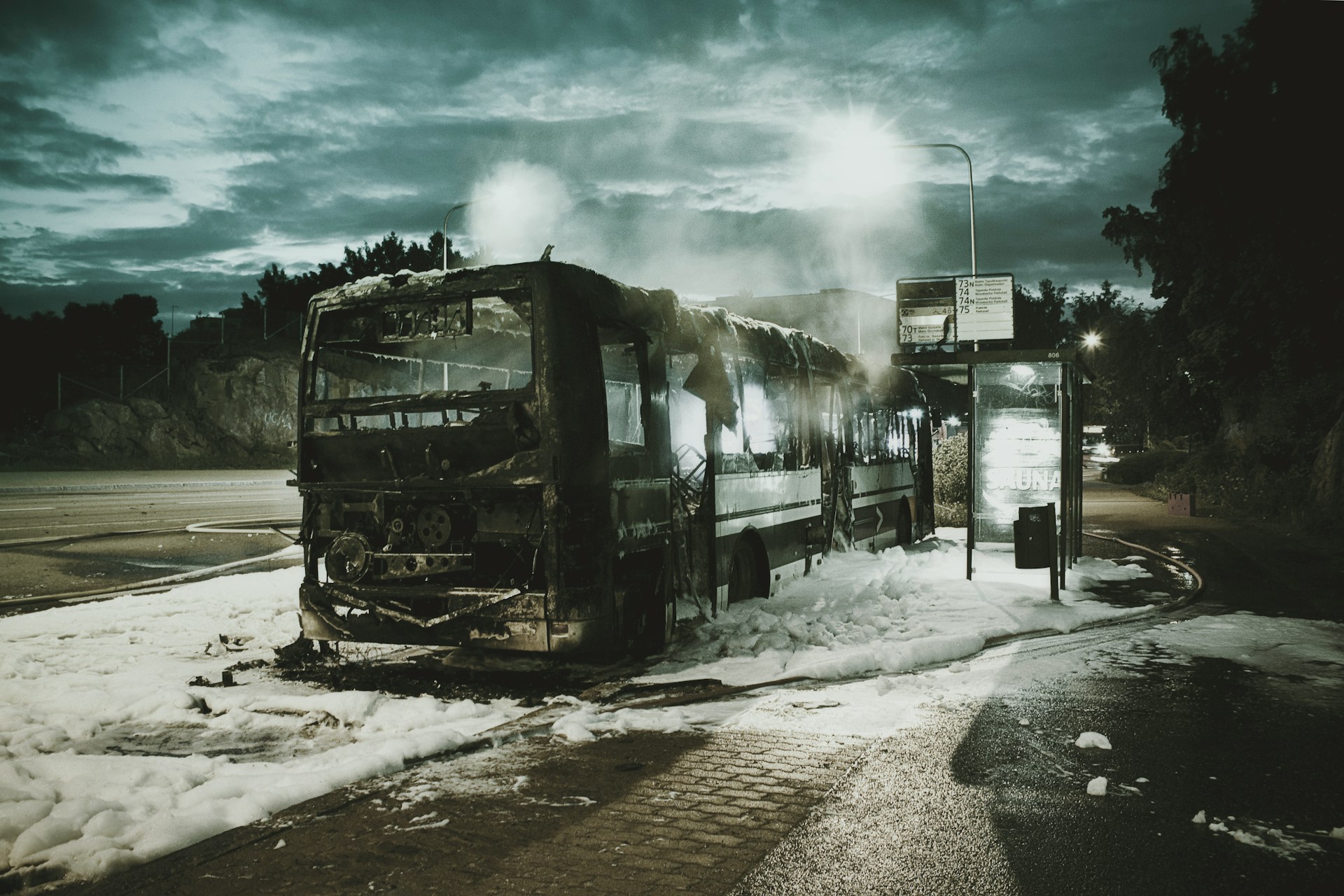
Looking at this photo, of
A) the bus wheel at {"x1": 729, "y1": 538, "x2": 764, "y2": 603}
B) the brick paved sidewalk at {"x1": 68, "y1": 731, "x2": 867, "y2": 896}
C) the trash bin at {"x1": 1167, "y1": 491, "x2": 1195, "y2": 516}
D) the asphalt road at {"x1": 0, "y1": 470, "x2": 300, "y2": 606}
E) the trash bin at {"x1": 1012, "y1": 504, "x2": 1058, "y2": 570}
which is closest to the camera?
the brick paved sidewalk at {"x1": 68, "y1": 731, "x2": 867, "y2": 896}

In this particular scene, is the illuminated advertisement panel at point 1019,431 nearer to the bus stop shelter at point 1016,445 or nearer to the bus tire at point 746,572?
the bus stop shelter at point 1016,445

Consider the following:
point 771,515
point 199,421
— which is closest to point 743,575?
point 771,515

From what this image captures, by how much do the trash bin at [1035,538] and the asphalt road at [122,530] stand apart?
10655 millimetres

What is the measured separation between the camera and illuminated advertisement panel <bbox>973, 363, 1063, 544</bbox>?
623 inches

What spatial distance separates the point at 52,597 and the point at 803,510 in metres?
8.57

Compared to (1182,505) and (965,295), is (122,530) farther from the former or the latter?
(1182,505)

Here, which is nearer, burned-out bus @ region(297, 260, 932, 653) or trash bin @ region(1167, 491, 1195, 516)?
burned-out bus @ region(297, 260, 932, 653)

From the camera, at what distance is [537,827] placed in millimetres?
4602

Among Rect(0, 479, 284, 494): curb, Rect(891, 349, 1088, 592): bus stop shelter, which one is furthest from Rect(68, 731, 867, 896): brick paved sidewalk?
Rect(0, 479, 284, 494): curb

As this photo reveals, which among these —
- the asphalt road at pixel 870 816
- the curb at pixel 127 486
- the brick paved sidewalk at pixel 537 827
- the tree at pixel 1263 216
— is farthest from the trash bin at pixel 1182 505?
the curb at pixel 127 486

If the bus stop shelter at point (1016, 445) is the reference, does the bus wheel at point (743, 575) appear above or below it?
below

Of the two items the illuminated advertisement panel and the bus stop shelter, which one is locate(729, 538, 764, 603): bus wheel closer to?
the bus stop shelter

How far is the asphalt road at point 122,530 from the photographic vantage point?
1357cm

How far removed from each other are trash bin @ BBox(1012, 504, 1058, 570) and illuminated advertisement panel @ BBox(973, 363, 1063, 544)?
416 centimetres
